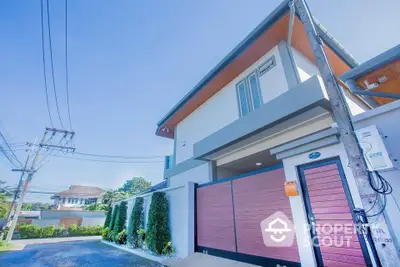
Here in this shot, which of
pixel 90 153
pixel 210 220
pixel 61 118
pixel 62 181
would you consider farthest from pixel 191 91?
pixel 62 181

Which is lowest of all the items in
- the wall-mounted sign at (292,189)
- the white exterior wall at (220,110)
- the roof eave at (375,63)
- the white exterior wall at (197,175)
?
the wall-mounted sign at (292,189)

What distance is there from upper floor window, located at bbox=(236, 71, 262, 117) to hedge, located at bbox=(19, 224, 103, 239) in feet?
71.9

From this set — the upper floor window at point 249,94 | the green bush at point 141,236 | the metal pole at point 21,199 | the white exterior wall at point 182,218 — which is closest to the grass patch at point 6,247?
the metal pole at point 21,199

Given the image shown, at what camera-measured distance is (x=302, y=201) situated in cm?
371

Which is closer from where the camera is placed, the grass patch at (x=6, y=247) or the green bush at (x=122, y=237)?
the grass patch at (x=6, y=247)

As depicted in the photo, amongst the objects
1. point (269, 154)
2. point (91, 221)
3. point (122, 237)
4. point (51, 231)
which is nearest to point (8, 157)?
point (51, 231)

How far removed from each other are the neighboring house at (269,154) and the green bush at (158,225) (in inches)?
18.9

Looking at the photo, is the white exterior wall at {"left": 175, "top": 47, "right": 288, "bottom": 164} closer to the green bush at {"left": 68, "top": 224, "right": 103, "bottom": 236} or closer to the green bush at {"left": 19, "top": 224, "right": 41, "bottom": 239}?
the green bush at {"left": 68, "top": 224, "right": 103, "bottom": 236}

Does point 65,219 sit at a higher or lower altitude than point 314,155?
lower

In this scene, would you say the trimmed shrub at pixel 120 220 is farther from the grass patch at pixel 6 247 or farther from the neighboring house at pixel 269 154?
the neighboring house at pixel 269 154

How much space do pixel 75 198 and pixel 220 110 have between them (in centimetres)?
4203

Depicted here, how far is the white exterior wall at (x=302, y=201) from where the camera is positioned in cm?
328

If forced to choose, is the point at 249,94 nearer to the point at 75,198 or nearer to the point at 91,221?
the point at 91,221

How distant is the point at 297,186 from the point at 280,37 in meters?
4.49
